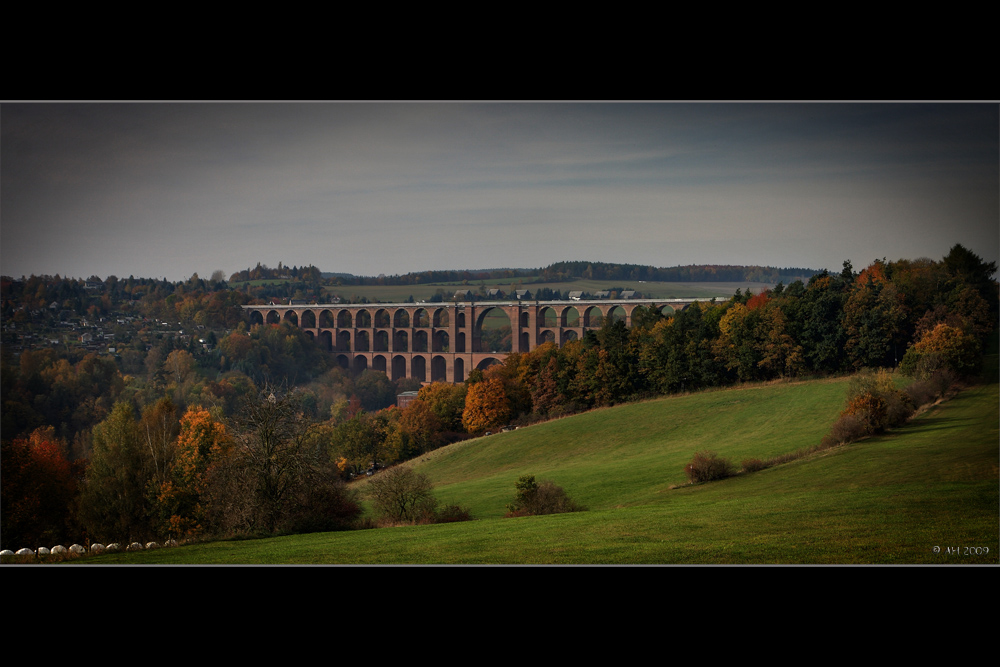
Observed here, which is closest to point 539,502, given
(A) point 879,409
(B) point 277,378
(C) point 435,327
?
(A) point 879,409

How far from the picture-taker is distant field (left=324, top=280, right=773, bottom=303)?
1842 cm

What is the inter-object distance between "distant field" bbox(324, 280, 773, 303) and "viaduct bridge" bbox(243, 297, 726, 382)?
165 cm

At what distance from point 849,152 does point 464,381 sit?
69.9 feet

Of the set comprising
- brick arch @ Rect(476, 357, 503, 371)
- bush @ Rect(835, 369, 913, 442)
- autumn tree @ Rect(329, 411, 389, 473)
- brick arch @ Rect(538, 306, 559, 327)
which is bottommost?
autumn tree @ Rect(329, 411, 389, 473)

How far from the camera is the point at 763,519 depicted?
8.51 metres

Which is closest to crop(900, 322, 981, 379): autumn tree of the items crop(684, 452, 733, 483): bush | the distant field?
crop(684, 452, 733, 483): bush

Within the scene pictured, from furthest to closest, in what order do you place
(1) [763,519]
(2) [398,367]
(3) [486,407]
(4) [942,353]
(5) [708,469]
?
(2) [398,367], (3) [486,407], (5) [708,469], (4) [942,353], (1) [763,519]

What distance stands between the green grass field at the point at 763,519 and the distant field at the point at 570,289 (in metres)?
4.86

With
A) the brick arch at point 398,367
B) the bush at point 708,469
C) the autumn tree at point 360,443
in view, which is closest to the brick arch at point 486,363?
the brick arch at point 398,367

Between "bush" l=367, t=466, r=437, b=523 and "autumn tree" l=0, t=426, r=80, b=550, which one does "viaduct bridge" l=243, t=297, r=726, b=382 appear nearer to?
"autumn tree" l=0, t=426, r=80, b=550

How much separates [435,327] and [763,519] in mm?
20816

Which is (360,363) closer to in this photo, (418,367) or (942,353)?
A: (418,367)

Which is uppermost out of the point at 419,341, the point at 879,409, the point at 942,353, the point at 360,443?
the point at 942,353
